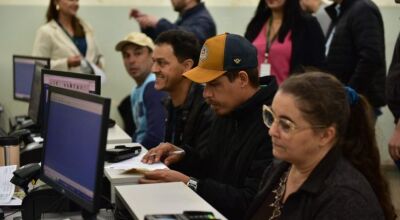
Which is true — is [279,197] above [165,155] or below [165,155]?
above

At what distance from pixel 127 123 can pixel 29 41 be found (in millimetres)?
1230

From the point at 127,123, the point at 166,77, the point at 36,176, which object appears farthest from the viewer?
the point at 127,123

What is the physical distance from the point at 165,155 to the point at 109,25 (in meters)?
3.34

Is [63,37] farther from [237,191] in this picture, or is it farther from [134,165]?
[237,191]

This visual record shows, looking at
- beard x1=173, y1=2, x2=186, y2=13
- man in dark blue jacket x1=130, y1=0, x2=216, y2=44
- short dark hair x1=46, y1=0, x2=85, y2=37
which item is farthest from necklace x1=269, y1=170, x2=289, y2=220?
short dark hair x1=46, y1=0, x2=85, y2=37

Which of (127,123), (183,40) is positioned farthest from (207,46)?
(127,123)

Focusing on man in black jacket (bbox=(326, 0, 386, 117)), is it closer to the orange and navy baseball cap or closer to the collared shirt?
the orange and navy baseball cap

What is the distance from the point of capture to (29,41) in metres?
5.51

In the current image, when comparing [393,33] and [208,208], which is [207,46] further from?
[393,33]

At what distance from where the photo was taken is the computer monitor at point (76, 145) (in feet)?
5.58

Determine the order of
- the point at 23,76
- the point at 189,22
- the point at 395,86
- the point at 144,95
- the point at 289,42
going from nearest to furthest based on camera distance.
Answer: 1. the point at 395,86
2. the point at 144,95
3. the point at 289,42
4. the point at 189,22
5. the point at 23,76

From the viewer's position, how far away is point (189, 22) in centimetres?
432

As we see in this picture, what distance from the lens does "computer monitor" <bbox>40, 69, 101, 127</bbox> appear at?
264cm

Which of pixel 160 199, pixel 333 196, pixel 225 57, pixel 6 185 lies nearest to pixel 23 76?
pixel 6 185
